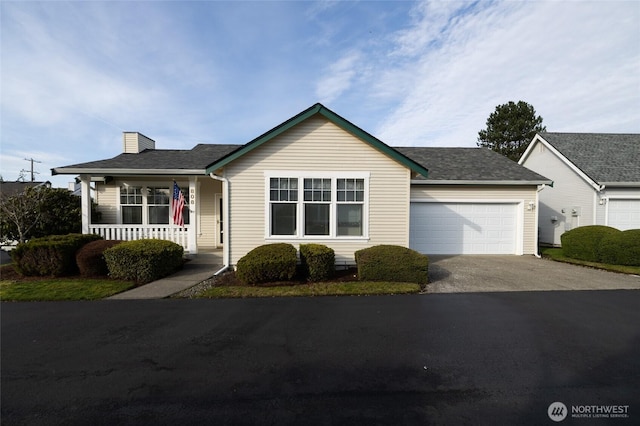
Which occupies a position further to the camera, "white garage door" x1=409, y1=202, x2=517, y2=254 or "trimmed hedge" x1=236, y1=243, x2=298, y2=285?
"white garage door" x1=409, y1=202, x2=517, y2=254

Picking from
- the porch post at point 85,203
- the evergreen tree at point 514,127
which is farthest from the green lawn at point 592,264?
the evergreen tree at point 514,127

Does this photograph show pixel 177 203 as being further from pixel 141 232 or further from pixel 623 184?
pixel 623 184

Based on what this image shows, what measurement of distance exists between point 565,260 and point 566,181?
619cm

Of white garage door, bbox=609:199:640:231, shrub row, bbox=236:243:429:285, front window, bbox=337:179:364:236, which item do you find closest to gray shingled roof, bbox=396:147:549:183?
white garage door, bbox=609:199:640:231

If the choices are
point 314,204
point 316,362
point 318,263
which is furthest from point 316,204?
point 316,362

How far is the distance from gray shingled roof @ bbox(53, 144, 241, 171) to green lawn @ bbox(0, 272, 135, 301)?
4.60 meters

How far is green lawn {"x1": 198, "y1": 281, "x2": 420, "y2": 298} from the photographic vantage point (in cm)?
684

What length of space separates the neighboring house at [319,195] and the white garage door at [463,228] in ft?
0.14

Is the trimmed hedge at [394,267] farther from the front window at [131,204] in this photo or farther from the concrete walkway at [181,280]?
the front window at [131,204]

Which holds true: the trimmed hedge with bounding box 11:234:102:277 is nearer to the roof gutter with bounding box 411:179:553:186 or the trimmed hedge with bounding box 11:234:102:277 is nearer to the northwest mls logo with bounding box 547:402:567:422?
the northwest mls logo with bounding box 547:402:567:422

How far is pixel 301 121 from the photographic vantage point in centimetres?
914

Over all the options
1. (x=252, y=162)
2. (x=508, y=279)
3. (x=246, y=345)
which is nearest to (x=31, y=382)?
(x=246, y=345)

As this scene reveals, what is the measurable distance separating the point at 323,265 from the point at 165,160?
890 cm

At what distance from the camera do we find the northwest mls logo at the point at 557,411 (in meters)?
2.74
